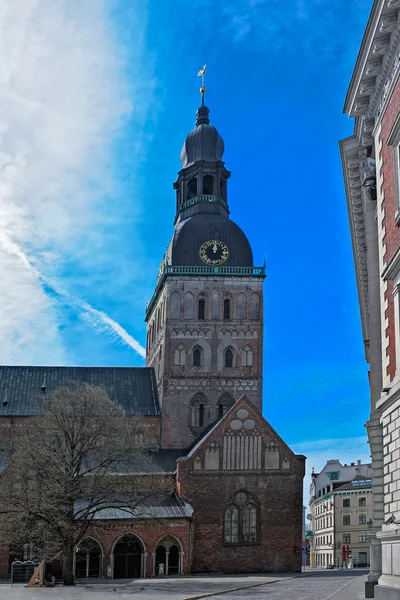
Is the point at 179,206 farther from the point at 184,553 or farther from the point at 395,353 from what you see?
the point at 395,353

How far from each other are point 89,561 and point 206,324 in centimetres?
1970

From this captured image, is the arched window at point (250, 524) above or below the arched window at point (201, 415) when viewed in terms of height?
below

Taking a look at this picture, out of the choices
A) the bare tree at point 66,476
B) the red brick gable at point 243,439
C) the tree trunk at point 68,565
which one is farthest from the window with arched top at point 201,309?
the tree trunk at point 68,565

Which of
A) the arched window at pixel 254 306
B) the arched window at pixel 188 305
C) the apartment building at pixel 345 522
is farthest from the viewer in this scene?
the apartment building at pixel 345 522

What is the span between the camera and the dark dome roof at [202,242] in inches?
2566

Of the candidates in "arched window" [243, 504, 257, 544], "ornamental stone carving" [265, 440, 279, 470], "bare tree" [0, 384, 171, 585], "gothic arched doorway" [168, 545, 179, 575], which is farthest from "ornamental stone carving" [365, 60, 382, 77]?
"arched window" [243, 504, 257, 544]

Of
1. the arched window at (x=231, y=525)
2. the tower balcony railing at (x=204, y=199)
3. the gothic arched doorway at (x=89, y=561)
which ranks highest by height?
the tower balcony railing at (x=204, y=199)

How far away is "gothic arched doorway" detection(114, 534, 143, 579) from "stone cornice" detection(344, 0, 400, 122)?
37252 mm

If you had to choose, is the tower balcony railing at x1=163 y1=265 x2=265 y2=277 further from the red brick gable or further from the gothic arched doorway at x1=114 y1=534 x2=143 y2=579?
the gothic arched doorway at x1=114 y1=534 x2=143 y2=579

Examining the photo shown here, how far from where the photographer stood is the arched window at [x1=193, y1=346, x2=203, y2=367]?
63.9 m

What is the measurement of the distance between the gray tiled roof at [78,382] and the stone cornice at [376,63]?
43594mm

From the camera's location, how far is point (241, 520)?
57.3 meters

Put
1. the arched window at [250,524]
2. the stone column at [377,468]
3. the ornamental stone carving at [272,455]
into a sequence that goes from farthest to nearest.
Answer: the ornamental stone carving at [272,455] → the arched window at [250,524] → the stone column at [377,468]

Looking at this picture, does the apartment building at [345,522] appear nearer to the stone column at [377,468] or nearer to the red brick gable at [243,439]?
the red brick gable at [243,439]
